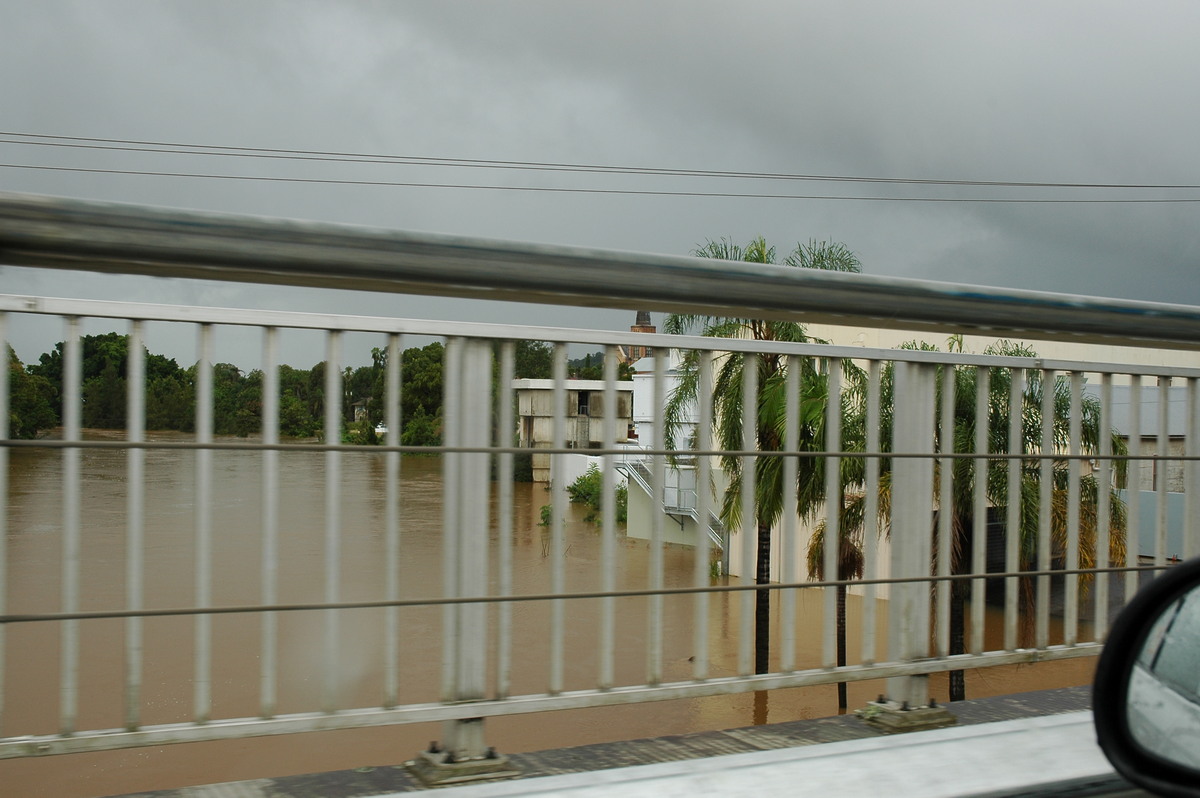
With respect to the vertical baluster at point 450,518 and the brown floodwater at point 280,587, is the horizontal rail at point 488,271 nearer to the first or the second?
the vertical baluster at point 450,518

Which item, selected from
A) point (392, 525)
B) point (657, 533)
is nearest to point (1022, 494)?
point (657, 533)

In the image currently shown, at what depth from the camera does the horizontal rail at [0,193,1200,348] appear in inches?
59.9

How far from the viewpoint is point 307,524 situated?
1.87m

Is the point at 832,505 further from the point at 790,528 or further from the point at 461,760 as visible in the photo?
the point at 461,760

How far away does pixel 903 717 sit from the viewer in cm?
235

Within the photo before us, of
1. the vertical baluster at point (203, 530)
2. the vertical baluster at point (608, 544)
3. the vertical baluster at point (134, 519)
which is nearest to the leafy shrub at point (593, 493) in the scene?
the vertical baluster at point (608, 544)

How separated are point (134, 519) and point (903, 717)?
5.54 ft

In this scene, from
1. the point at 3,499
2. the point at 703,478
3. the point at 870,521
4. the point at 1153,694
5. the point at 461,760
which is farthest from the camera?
the point at 870,521

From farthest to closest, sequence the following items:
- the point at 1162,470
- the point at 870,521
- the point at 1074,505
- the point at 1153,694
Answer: the point at 1162,470, the point at 1074,505, the point at 870,521, the point at 1153,694

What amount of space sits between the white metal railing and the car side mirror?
2.98 ft

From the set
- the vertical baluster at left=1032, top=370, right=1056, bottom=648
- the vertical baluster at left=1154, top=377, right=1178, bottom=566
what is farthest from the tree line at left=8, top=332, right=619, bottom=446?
the vertical baluster at left=1154, top=377, right=1178, bottom=566

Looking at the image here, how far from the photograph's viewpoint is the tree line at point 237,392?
1.69 meters

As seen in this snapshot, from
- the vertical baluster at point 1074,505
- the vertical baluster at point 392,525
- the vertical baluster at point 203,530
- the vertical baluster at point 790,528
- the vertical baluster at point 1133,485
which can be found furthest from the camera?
the vertical baluster at point 1133,485

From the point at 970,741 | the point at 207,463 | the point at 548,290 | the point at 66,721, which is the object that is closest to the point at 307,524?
the point at 207,463
